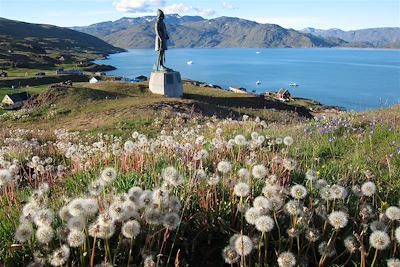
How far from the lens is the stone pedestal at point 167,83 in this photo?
1640 inches

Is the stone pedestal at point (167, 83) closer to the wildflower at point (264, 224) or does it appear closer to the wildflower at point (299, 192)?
the wildflower at point (299, 192)

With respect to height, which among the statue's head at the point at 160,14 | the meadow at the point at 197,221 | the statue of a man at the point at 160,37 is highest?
the statue's head at the point at 160,14

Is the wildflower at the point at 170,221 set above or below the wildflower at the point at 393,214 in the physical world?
below

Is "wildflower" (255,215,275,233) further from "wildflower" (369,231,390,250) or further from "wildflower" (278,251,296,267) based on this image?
"wildflower" (369,231,390,250)

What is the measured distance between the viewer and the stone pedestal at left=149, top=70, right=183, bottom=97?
137 ft

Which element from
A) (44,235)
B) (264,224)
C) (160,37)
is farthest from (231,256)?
(160,37)

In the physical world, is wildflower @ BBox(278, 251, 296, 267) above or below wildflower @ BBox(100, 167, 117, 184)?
below

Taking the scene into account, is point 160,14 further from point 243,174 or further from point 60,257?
point 60,257

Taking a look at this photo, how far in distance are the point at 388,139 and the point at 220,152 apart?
4.46m

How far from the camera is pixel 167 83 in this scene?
41.8m

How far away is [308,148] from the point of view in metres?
9.07

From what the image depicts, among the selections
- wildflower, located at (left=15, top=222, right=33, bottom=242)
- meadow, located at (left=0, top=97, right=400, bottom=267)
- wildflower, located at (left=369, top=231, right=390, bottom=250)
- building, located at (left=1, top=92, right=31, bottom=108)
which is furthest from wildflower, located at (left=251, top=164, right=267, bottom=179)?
building, located at (left=1, top=92, right=31, bottom=108)

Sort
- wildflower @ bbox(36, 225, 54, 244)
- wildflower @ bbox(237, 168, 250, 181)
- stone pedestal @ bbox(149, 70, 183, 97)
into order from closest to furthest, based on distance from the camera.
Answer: wildflower @ bbox(36, 225, 54, 244) → wildflower @ bbox(237, 168, 250, 181) → stone pedestal @ bbox(149, 70, 183, 97)

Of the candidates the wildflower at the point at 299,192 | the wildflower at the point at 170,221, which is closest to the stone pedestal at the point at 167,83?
the wildflower at the point at 299,192
